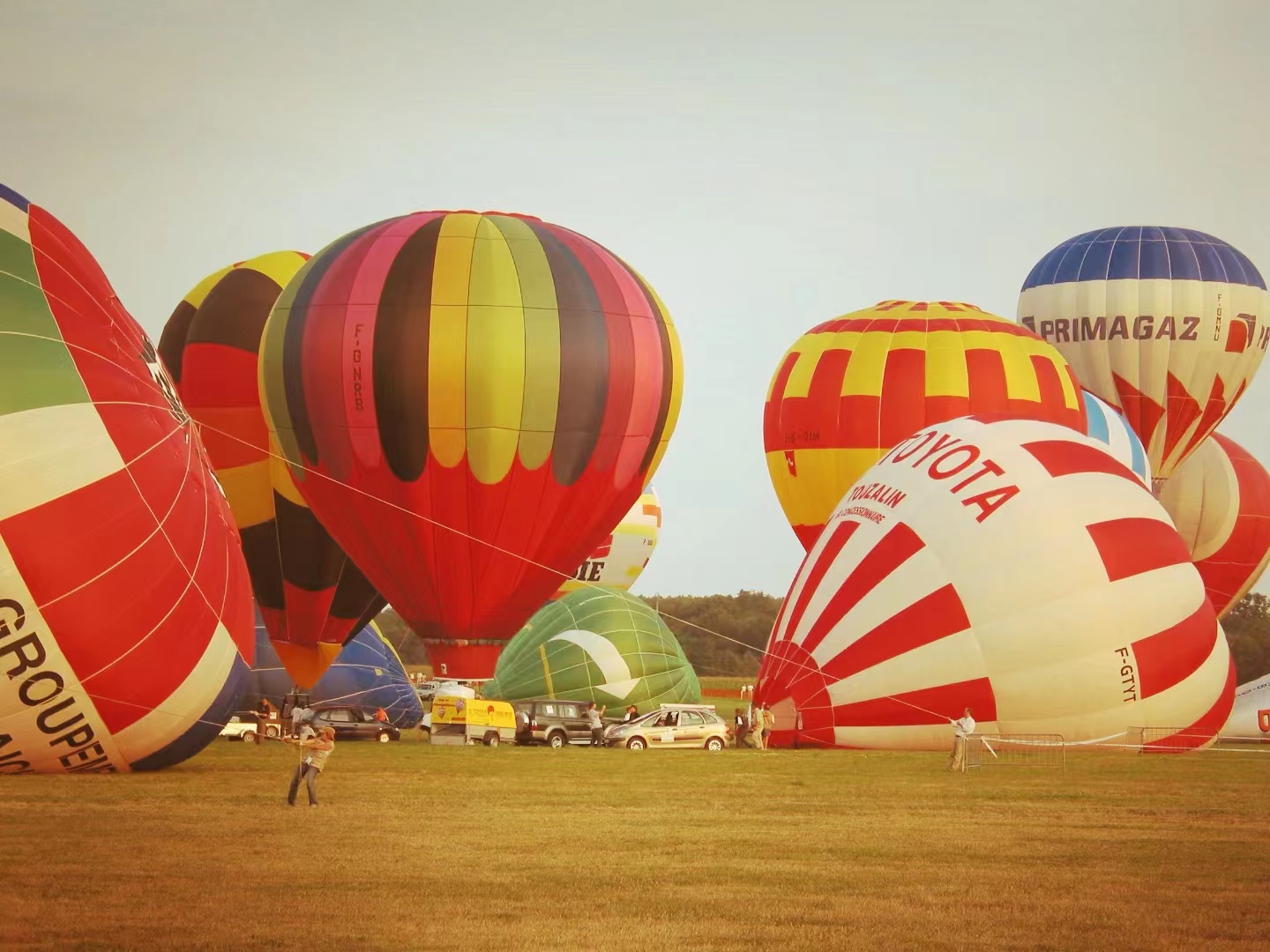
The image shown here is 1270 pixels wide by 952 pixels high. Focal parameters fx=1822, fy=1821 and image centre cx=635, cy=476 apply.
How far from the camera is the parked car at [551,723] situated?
25375mm

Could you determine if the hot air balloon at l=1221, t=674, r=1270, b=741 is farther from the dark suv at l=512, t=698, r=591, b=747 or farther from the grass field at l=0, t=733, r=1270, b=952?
the grass field at l=0, t=733, r=1270, b=952

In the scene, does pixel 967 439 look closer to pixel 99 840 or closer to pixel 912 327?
pixel 912 327

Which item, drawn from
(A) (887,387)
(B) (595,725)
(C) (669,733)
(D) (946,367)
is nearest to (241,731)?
(B) (595,725)

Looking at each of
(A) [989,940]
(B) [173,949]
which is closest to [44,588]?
(B) [173,949]

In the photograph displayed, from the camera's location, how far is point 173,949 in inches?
320

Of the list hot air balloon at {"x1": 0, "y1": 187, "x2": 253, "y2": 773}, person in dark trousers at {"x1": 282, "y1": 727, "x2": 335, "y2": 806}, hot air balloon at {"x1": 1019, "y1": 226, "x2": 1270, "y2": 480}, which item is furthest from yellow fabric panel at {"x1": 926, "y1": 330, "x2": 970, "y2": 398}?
person in dark trousers at {"x1": 282, "y1": 727, "x2": 335, "y2": 806}

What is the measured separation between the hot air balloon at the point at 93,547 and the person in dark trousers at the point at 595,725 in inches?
397

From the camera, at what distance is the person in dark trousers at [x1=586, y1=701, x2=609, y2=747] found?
84.1 feet

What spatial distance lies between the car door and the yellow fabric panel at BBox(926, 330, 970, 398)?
6991 millimetres

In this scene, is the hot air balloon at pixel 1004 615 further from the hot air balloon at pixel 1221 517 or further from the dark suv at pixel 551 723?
the hot air balloon at pixel 1221 517

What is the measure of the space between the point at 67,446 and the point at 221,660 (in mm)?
2437

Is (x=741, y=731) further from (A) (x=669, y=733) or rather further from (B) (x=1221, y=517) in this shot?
(B) (x=1221, y=517)

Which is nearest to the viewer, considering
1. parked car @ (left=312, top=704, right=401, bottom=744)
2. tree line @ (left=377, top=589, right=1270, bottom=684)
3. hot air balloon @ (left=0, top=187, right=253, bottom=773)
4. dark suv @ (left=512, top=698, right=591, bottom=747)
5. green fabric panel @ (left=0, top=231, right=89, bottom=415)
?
hot air balloon @ (left=0, top=187, right=253, bottom=773)

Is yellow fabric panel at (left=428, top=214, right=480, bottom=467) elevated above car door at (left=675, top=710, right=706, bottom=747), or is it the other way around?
yellow fabric panel at (left=428, top=214, right=480, bottom=467)
